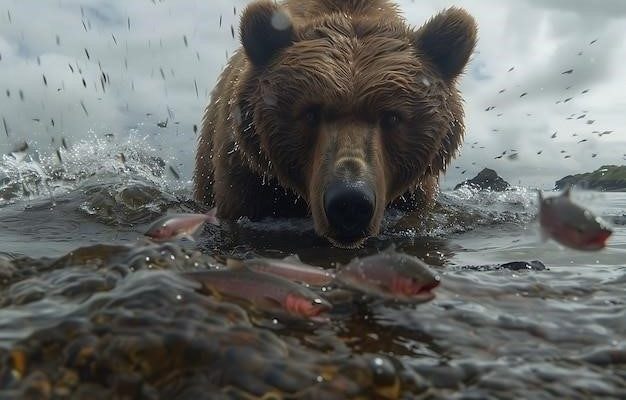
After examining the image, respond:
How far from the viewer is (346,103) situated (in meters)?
5.61

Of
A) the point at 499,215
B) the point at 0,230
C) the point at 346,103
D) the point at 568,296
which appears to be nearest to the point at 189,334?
the point at 568,296

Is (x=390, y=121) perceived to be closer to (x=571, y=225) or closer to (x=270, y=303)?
(x=571, y=225)

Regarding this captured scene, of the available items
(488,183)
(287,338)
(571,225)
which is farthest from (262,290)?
(488,183)

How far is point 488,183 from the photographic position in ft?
48.6

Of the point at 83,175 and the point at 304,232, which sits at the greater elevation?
the point at 304,232

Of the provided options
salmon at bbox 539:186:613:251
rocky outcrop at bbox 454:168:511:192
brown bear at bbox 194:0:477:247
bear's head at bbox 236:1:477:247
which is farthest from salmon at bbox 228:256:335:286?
rocky outcrop at bbox 454:168:511:192

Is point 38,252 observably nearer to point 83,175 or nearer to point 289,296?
point 289,296

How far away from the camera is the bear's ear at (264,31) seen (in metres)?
6.00

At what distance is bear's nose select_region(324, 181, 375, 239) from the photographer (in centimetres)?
457

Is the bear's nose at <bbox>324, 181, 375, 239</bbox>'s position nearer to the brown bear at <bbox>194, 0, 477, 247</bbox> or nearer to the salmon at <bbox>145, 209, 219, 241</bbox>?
the brown bear at <bbox>194, 0, 477, 247</bbox>

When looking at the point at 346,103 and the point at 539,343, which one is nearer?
the point at 539,343

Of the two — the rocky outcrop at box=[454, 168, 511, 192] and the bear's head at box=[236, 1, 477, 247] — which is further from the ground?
the bear's head at box=[236, 1, 477, 247]

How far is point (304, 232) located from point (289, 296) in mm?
4254

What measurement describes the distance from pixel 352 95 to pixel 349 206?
1399 millimetres
